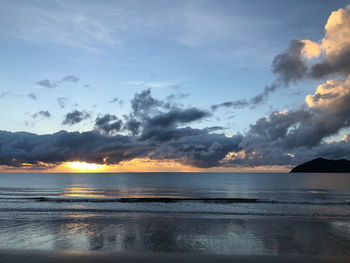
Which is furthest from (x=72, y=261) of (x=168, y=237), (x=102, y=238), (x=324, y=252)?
(x=324, y=252)

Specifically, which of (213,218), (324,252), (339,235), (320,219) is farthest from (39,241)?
(320,219)

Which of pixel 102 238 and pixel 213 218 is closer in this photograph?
pixel 102 238

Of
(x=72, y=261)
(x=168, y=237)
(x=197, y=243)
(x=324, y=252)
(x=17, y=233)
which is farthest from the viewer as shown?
(x=17, y=233)

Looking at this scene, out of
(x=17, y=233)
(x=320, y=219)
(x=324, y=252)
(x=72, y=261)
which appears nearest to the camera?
(x=72, y=261)

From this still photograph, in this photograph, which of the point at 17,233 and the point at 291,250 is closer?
the point at 291,250

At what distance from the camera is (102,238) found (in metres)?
18.0

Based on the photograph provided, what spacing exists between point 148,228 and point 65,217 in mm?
10892

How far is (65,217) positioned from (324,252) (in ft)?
78.0

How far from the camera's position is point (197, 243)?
1702 centimetres

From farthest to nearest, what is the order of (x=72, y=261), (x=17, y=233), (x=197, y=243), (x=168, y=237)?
(x=17, y=233), (x=168, y=237), (x=197, y=243), (x=72, y=261)

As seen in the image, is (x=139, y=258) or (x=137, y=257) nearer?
(x=139, y=258)

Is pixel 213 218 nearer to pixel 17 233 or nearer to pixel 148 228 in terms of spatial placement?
pixel 148 228

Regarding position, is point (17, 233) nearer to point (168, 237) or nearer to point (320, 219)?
point (168, 237)

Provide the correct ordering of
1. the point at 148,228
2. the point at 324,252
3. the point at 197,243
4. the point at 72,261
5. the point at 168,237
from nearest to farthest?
the point at 72,261, the point at 324,252, the point at 197,243, the point at 168,237, the point at 148,228
